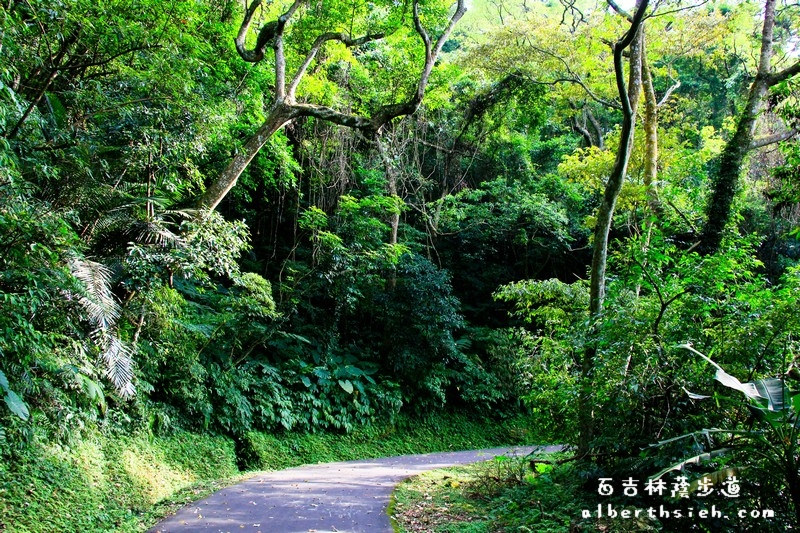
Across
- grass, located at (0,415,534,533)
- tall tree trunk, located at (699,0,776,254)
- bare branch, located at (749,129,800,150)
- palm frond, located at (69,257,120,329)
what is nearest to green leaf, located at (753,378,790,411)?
tall tree trunk, located at (699,0,776,254)

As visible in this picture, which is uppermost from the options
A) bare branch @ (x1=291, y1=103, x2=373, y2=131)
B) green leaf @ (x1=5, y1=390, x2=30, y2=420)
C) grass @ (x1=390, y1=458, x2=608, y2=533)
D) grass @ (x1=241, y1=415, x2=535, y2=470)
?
bare branch @ (x1=291, y1=103, x2=373, y2=131)

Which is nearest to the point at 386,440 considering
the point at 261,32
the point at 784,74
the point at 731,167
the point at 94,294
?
the point at 94,294

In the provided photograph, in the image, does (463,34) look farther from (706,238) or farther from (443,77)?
(706,238)

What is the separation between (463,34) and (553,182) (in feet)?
38.5

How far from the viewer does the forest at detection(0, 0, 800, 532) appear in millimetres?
5020

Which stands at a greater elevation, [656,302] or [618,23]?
[618,23]

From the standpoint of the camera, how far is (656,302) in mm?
5988

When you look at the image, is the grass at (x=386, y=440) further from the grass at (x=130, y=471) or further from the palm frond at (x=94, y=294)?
the palm frond at (x=94, y=294)

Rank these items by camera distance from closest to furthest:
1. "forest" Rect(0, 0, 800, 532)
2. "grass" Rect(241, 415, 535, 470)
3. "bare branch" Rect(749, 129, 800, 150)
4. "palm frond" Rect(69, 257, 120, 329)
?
1. "forest" Rect(0, 0, 800, 532)
2. "palm frond" Rect(69, 257, 120, 329)
3. "bare branch" Rect(749, 129, 800, 150)
4. "grass" Rect(241, 415, 535, 470)

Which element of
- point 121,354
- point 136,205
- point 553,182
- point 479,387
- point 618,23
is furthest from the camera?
point 553,182

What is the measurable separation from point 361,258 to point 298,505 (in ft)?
24.2

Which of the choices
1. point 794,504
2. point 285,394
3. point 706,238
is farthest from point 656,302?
point 285,394

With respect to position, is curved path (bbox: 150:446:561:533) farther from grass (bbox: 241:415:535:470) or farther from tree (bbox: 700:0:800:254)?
tree (bbox: 700:0:800:254)

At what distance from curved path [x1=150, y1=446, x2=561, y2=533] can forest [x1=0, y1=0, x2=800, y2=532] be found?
98 centimetres
